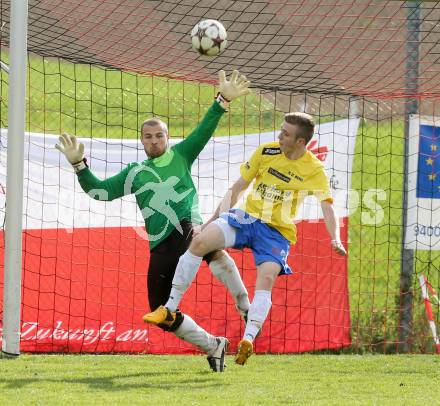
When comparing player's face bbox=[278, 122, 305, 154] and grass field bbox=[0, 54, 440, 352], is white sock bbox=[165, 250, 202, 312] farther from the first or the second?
grass field bbox=[0, 54, 440, 352]

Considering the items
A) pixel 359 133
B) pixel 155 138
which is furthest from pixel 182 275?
pixel 359 133

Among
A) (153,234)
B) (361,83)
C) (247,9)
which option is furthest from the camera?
(361,83)

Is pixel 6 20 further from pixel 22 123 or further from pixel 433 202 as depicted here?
pixel 433 202

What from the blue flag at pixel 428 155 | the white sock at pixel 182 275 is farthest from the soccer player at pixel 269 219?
the blue flag at pixel 428 155

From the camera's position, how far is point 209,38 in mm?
7410

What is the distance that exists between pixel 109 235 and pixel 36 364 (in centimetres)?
191

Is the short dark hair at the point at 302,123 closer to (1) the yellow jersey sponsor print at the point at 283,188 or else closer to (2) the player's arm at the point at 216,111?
(1) the yellow jersey sponsor print at the point at 283,188

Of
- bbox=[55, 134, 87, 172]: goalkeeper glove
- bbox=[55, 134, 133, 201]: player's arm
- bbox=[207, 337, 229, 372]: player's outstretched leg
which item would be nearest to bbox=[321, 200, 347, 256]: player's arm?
bbox=[207, 337, 229, 372]: player's outstretched leg

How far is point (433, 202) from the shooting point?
9570 mm

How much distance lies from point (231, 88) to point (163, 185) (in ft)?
2.75

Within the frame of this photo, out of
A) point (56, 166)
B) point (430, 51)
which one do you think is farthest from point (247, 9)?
point (56, 166)

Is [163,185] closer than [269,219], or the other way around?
[269,219]

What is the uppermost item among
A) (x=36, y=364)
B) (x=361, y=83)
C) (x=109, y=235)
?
(x=361, y=83)

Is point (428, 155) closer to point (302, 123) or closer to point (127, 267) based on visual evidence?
point (302, 123)
